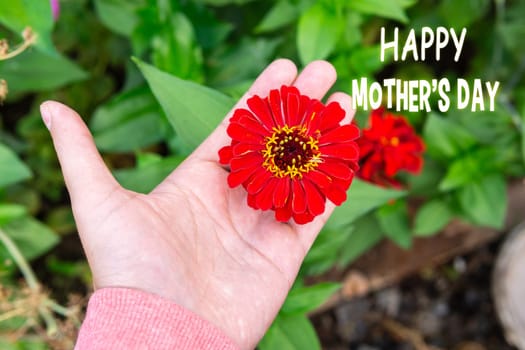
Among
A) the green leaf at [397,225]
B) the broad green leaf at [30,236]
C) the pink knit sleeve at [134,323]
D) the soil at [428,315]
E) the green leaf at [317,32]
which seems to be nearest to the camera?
the pink knit sleeve at [134,323]

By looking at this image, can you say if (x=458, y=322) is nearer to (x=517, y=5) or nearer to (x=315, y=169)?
(x=517, y=5)

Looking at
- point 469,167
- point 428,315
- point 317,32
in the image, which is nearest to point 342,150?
point 317,32

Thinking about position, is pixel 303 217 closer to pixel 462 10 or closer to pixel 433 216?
pixel 433 216

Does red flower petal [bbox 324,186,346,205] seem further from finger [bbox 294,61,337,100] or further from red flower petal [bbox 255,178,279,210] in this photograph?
finger [bbox 294,61,337,100]

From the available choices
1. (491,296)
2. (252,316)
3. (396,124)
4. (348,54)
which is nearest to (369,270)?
(491,296)

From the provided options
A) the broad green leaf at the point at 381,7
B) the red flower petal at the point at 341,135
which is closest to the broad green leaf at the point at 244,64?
the broad green leaf at the point at 381,7

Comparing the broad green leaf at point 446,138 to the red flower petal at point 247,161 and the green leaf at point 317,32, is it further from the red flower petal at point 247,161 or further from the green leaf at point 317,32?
the red flower petal at point 247,161
